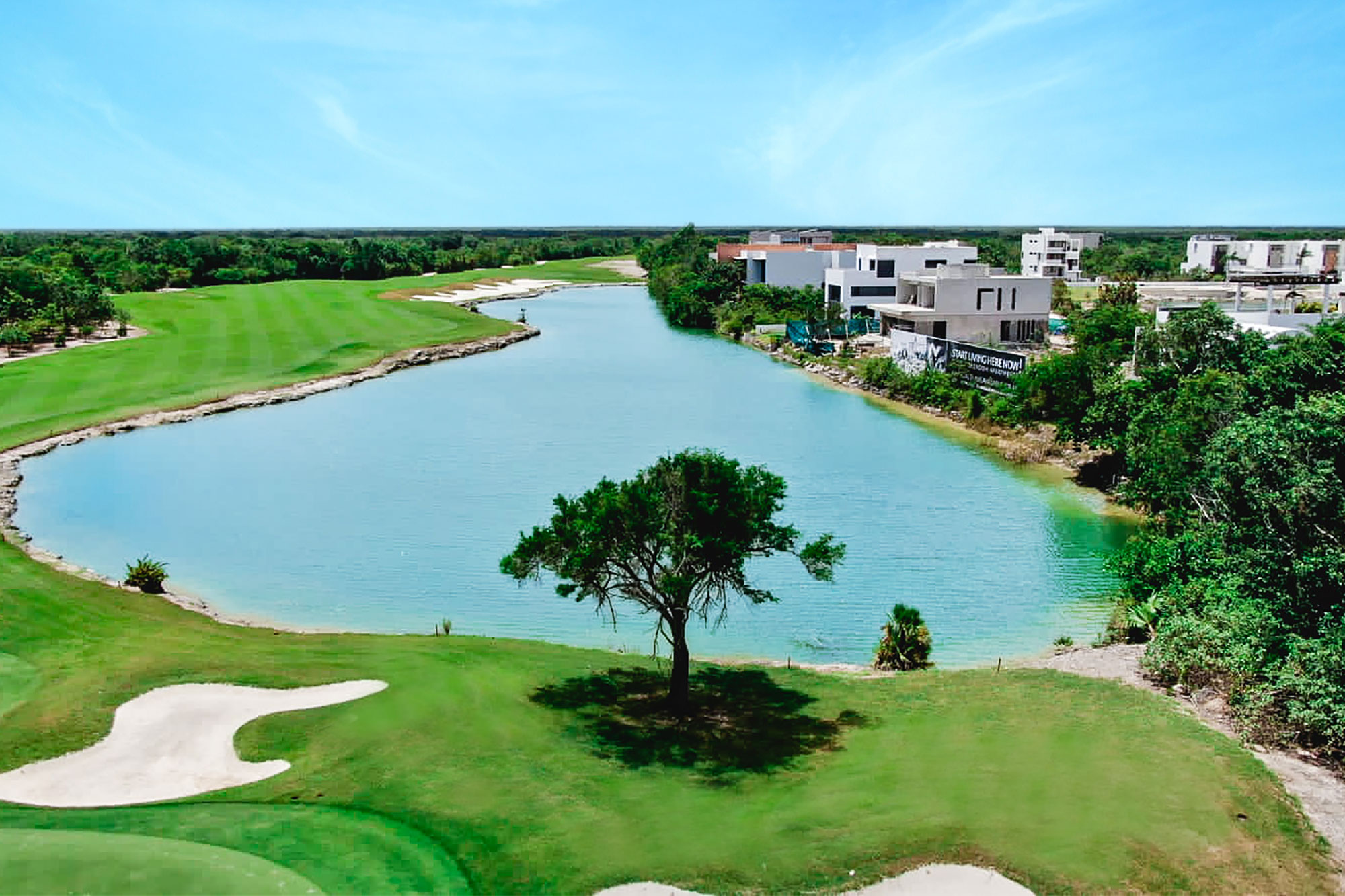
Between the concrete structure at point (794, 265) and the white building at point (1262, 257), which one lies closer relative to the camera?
the concrete structure at point (794, 265)

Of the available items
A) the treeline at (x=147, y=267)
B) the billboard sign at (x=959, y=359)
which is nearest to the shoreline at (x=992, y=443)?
the billboard sign at (x=959, y=359)

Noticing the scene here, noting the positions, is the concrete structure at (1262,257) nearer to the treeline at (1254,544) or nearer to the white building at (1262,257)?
the white building at (1262,257)

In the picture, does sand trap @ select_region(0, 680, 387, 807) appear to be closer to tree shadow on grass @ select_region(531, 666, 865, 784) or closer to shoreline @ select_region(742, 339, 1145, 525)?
tree shadow on grass @ select_region(531, 666, 865, 784)

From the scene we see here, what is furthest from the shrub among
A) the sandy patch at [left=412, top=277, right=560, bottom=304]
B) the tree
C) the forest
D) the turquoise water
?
the sandy patch at [left=412, top=277, right=560, bottom=304]

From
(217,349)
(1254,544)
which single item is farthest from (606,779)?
(217,349)

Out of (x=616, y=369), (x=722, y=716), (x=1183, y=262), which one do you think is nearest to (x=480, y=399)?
(x=616, y=369)

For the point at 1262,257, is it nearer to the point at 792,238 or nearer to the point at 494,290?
the point at 792,238

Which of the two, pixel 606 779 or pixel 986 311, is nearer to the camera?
pixel 606 779
